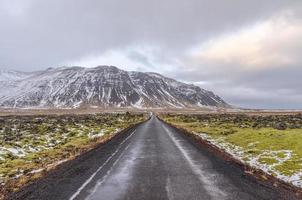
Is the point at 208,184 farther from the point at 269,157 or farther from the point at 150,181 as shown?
the point at 269,157

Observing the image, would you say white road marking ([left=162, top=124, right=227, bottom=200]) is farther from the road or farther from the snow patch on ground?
the snow patch on ground

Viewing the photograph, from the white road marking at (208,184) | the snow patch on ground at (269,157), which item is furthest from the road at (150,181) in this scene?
the snow patch on ground at (269,157)

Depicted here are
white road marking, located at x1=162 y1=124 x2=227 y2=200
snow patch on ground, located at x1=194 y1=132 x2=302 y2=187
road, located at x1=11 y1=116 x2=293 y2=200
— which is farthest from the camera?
snow patch on ground, located at x1=194 y1=132 x2=302 y2=187

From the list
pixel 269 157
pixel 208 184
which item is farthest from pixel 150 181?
pixel 269 157

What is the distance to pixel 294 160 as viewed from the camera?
71.9 ft

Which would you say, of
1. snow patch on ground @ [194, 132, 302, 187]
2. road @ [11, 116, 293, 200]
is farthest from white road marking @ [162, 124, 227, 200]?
snow patch on ground @ [194, 132, 302, 187]

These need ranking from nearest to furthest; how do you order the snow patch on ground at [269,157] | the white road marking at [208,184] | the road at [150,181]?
1. the white road marking at [208,184]
2. the road at [150,181]
3. the snow patch on ground at [269,157]

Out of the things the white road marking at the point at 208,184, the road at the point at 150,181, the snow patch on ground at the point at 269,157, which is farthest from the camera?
the snow patch on ground at the point at 269,157

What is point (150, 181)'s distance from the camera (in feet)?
51.7

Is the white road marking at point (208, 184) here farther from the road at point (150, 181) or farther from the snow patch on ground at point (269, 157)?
the snow patch on ground at point (269, 157)

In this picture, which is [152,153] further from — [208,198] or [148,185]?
[208,198]

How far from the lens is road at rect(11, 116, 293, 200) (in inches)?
526

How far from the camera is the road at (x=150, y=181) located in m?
13.4

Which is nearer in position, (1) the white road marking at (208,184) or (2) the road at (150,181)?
(1) the white road marking at (208,184)
